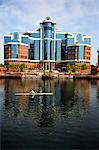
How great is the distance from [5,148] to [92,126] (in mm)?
14872

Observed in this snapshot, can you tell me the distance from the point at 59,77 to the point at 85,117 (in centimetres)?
14759

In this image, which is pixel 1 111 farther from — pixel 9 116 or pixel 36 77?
pixel 36 77

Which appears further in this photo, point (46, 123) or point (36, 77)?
point (36, 77)

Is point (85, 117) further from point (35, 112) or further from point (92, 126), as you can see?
point (35, 112)

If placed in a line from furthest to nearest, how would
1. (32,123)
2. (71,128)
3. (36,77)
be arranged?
(36,77) < (32,123) < (71,128)

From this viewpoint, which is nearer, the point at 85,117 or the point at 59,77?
the point at 85,117

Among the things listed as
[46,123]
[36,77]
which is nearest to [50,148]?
[46,123]

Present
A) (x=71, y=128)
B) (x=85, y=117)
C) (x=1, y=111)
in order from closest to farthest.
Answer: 1. (x=71, y=128)
2. (x=85, y=117)
3. (x=1, y=111)

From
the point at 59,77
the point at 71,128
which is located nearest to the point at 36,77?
the point at 59,77

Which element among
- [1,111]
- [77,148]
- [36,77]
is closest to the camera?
[77,148]

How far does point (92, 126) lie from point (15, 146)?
537 inches

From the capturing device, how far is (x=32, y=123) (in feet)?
125

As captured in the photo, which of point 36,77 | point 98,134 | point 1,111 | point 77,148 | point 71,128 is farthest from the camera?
point 36,77

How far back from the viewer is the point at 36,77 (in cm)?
18862
